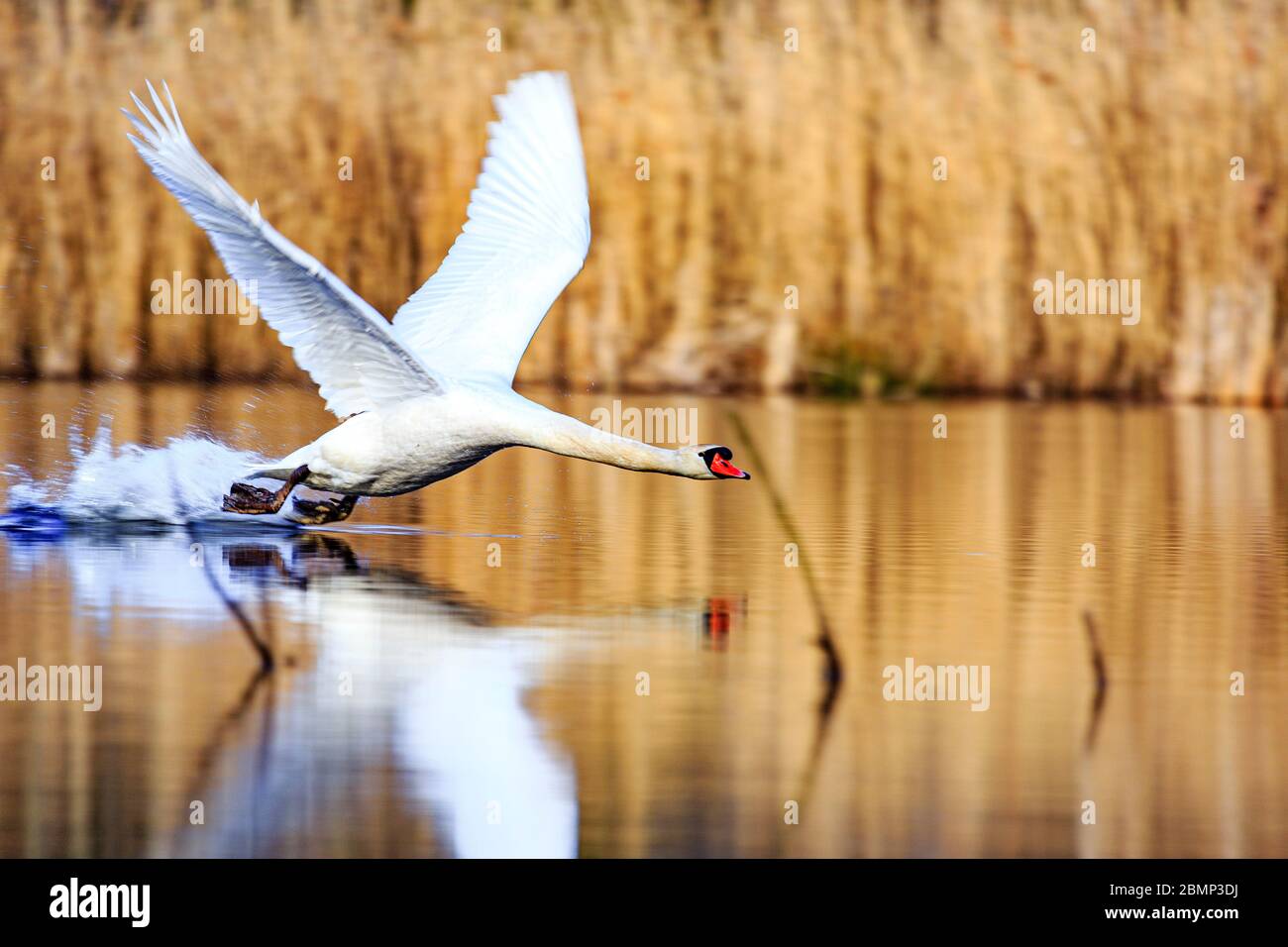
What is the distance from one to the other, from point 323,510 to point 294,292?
196cm

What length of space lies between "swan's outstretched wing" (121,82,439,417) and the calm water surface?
36.2 inches

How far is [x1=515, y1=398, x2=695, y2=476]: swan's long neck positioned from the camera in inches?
364

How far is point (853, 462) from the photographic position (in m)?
15.9

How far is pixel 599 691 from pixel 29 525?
495cm

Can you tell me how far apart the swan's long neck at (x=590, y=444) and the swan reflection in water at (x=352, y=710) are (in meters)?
0.80

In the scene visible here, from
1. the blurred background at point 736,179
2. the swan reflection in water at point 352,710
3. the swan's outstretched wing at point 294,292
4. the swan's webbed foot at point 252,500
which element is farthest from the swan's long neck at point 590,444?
the blurred background at point 736,179

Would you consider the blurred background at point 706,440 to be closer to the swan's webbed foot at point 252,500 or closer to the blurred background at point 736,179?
the blurred background at point 736,179

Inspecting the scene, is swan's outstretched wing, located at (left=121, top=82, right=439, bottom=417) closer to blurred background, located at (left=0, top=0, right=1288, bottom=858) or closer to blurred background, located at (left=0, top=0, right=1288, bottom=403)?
blurred background, located at (left=0, top=0, right=1288, bottom=858)

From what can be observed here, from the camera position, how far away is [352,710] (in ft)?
22.9

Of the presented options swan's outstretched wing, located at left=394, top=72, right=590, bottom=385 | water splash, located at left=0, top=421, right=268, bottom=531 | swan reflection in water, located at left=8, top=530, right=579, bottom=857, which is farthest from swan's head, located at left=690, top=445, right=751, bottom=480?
water splash, located at left=0, top=421, right=268, bottom=531

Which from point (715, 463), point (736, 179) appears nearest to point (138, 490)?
point (715, 463)

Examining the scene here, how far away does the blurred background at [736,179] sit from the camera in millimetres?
20797

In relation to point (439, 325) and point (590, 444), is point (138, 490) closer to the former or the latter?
point (439, 325)
